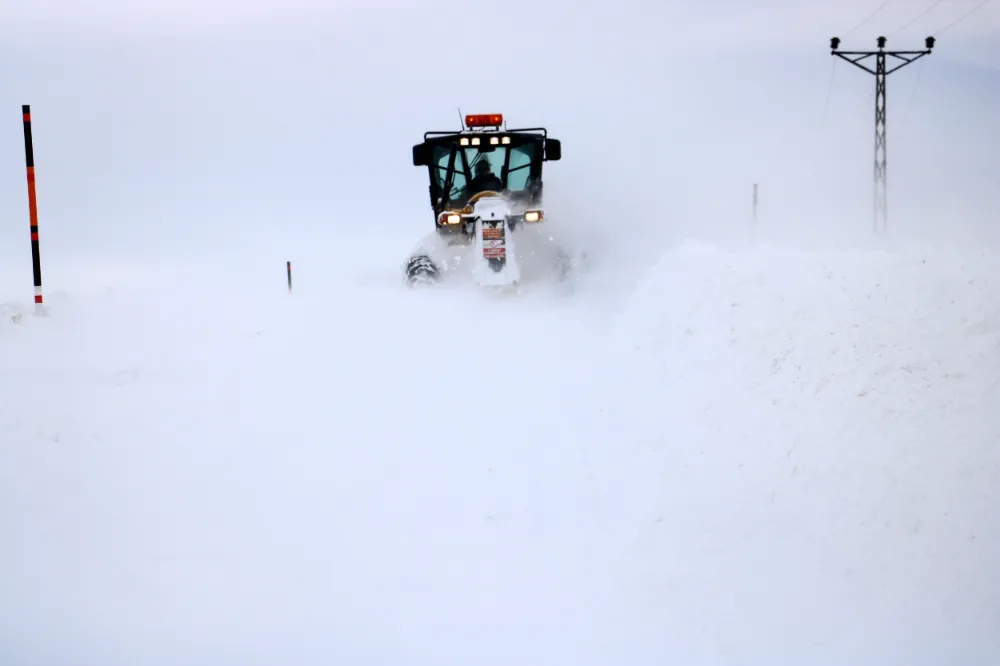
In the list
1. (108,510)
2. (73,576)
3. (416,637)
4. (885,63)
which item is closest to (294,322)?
(108,510)

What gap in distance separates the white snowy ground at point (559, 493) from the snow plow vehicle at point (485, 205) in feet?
19.7

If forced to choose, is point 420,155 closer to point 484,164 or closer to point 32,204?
point 484,164

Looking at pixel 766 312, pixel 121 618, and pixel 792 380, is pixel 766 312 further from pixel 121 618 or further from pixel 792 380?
pixel 121 618

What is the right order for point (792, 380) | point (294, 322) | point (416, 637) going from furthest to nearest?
point (294, 322) → point (792, 380) → point (416, 637)

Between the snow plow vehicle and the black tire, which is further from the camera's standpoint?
the black tire

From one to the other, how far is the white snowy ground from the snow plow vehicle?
6009mm

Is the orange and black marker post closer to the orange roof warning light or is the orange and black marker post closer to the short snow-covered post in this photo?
the short snow-covered post

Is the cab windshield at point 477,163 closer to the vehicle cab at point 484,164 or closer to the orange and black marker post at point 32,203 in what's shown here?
the vehicle cab at point 484,164

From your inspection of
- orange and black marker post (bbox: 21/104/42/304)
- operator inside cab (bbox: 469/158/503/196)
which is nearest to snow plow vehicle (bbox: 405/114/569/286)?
operator inside cab (bbox: 469/158/503/196)

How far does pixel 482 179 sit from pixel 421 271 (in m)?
2.46

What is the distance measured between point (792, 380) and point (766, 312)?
0.97 m

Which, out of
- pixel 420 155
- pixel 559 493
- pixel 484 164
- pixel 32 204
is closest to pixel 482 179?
pixel 484 164

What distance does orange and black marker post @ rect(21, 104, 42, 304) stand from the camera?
10.8 metres

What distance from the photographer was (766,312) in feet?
24.0
